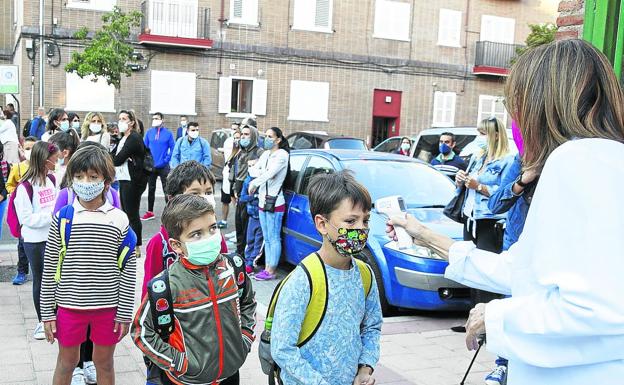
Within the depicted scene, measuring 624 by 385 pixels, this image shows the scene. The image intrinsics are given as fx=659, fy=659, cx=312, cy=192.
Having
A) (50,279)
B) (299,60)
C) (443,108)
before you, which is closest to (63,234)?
(50,279)

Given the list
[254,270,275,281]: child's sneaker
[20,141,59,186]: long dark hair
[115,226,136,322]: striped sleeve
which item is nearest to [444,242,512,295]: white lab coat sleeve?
[115,226,136,322]: striped sleeve

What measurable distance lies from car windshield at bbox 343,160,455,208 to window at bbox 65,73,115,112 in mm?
18756

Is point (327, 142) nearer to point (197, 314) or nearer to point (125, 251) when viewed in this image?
point (125, 251)

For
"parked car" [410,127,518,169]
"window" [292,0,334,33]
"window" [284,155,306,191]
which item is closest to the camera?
"window" [284,155,306,191]

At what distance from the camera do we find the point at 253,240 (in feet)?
28.1

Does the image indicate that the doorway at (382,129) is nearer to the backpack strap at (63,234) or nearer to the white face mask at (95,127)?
the white face mask at (95,127)

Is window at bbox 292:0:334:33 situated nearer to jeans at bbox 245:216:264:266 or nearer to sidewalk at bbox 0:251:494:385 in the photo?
jeans at bbox 245:216:264:266

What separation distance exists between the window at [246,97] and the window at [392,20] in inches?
227

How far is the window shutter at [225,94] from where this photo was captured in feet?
86.3

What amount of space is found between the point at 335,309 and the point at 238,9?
25151mm

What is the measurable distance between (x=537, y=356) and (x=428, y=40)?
2924 centimetres

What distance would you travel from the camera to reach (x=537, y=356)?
1682mm

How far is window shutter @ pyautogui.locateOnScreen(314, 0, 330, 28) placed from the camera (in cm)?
2739

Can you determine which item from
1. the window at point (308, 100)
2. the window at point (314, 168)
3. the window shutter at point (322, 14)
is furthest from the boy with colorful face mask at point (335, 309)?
the window shutter at point (322, 14)
